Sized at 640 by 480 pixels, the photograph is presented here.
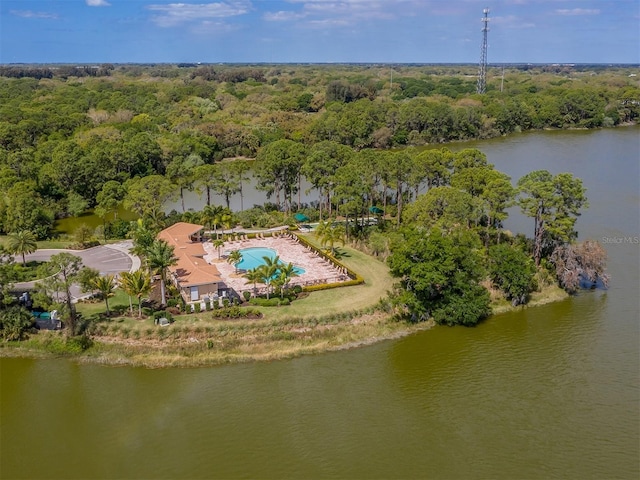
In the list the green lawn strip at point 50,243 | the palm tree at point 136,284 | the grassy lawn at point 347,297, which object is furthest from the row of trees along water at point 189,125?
the grassy lawn at point 347,297

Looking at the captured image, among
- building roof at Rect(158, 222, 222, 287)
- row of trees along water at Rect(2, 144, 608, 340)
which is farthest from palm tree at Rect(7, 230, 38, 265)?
building roof at Rect(158, 222, 222, 287)

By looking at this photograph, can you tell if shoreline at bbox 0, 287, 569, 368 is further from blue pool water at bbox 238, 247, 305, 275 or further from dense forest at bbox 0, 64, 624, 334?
blue pool water at bbox 238, 247, 305, 275

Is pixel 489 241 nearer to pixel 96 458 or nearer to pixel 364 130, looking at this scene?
pixel 96 458

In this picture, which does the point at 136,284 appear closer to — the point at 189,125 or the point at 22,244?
the point at 22,244

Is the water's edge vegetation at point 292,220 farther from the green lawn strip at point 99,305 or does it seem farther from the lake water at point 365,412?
the lake water at point 365,412

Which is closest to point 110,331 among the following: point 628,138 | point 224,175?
point 224,175
